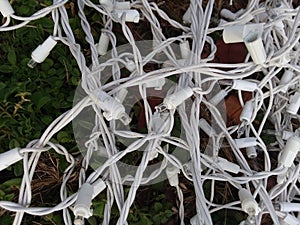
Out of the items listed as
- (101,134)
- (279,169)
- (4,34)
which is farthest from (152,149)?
(4,34)

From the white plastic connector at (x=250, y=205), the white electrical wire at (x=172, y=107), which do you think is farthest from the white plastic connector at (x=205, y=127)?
the white plastic connector at (x=250, y=205)

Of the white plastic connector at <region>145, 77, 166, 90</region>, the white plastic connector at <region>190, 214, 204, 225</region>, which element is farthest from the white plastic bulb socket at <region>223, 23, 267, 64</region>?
the white plastic connector at <region>190, 214, 204, 225</region>

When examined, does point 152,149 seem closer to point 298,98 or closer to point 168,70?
point 168,70

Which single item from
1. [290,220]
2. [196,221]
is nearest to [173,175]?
[196,221]

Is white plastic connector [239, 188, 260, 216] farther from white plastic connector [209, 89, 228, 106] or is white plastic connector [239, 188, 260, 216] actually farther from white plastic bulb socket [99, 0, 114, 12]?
white plastic bulb socket [99, 0, 114, 12]

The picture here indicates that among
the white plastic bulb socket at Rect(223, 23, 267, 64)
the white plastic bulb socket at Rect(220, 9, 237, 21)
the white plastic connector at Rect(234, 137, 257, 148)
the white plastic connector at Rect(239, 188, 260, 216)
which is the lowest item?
the white plastic connector at Rect(239, 188, 260, 216)

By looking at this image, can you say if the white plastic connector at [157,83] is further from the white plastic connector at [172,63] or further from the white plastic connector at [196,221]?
the white plastic connector at [196,221]
